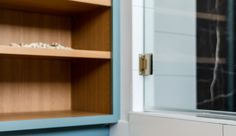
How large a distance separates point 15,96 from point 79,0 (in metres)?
0.49

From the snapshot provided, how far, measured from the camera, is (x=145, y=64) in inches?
49.3

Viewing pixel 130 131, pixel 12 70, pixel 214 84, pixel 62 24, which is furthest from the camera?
pixel 62 24

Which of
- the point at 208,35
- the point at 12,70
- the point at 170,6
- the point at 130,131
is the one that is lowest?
the point at 130,131

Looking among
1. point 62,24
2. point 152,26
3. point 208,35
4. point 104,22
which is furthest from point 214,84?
point 62,24

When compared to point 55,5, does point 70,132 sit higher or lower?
lower

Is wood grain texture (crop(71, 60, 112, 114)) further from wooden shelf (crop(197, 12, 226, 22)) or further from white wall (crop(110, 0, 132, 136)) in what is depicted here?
Answer: wooden shelf (crop(197, 12, 226, 22))

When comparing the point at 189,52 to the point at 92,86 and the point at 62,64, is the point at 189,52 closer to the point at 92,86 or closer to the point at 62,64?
the point at 92,86

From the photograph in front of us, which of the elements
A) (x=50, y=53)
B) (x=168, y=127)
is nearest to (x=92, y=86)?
(x=50, y=53)

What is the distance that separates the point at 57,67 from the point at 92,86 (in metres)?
0.24

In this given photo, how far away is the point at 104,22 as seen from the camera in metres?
1.31

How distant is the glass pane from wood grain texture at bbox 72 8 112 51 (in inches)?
5.6

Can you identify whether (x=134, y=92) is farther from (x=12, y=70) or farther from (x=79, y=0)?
(x=12, y=70)

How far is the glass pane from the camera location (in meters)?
1.12

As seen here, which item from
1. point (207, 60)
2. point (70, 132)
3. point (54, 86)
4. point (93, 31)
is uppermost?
point (93, 31)
